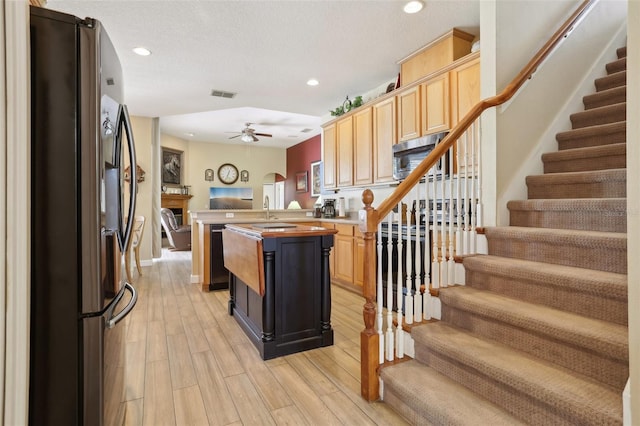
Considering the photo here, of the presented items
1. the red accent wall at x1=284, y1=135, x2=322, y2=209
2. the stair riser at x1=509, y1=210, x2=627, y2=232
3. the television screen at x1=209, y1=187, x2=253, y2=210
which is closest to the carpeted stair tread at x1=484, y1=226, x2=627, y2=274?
the stair riser at x1=509, y1=210, x2=627, y2=232

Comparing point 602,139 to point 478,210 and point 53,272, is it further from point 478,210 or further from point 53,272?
point 53,272

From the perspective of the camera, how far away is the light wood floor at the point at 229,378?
1743 mm

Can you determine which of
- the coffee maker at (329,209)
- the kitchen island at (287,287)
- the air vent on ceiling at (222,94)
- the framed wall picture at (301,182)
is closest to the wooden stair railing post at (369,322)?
the kitchen island at (287,287)

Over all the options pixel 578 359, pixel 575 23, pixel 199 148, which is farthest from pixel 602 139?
pixel 199 148

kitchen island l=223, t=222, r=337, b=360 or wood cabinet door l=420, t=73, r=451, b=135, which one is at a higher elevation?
wood cabinet door l=420, t=73, r=451, b=135

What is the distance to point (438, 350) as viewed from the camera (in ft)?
5.84

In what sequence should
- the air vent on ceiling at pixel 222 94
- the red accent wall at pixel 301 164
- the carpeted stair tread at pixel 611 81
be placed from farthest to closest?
1. the red accent wall at pixel 301 164
2. the air vent on ceiling at pixel 222 94
3. the carpeted stair tread at pixel 611 81

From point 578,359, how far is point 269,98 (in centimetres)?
475

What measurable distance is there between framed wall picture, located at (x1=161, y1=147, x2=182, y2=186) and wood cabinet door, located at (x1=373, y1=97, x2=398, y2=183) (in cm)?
683

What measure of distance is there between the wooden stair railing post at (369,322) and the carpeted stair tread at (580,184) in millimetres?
1487

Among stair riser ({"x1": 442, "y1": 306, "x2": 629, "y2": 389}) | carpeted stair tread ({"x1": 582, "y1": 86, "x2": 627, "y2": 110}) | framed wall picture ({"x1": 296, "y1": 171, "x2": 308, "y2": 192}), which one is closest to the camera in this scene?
→ stair riser ({"x1": 442, "y1": 306, "x2": 629, "y2": 389})

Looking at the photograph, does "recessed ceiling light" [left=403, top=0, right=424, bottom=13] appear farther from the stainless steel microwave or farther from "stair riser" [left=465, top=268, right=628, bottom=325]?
"stair riser" [left=465, top=268, right=628, bottom=325]

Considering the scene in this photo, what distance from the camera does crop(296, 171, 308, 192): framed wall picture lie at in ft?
30.6

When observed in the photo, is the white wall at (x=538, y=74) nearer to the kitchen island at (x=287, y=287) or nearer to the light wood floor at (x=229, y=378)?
the kitchen island at (x=287, y=287)
